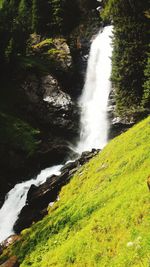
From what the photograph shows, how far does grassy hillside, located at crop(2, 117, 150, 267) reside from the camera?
41.5ft

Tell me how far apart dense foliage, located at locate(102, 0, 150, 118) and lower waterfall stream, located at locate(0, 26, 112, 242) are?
697cm

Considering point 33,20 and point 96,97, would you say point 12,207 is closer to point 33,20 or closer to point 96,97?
point 96,97

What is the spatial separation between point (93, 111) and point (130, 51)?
1117 cm

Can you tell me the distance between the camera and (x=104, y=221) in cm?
1527

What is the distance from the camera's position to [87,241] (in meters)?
14.8

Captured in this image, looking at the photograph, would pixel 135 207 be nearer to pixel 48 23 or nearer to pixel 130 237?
pixel 130 237

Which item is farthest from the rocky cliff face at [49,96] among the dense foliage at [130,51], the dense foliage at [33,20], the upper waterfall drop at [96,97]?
the dense foliage at [130,51]

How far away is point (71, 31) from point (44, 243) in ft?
147

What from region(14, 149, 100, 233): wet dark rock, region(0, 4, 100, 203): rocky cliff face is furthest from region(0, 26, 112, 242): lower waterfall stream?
region(14, 149, 100, 233): wet dark rock

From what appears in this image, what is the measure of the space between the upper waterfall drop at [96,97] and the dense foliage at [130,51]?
16.9ft

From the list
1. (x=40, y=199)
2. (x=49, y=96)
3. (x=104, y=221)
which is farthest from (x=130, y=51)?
(x=104, y=221)

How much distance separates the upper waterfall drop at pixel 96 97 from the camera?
4581cm

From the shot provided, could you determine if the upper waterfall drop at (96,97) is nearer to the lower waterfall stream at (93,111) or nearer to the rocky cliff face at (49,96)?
the lower waterfall stream at (93,111)

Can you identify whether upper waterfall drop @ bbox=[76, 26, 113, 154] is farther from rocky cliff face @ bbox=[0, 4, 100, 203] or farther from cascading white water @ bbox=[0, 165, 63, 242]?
cascading white water @ bbox=[0, 165, 63, 242]
